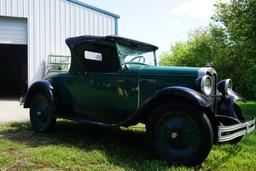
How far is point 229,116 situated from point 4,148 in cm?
344

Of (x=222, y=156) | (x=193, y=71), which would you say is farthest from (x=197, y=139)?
(x=193, y=71)

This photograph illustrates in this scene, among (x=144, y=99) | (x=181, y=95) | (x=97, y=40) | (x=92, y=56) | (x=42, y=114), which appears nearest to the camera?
(x=181, y=95)

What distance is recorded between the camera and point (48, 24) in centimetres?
1411

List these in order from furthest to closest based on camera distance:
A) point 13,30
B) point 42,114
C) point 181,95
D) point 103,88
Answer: point 13,30 < point 42,114 < point 103,88 < point 181,95

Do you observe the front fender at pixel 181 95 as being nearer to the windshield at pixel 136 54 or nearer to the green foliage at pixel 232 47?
the windshield at pixel 136 54

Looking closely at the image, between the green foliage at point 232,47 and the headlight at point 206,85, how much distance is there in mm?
7149

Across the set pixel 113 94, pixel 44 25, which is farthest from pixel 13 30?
pixel 113 94

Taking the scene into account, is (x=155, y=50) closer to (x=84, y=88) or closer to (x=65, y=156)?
(x=84, y=88)

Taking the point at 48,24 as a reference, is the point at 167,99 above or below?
below

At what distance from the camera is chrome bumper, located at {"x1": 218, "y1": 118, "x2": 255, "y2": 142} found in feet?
14.4

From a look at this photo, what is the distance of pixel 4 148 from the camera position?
5219mm

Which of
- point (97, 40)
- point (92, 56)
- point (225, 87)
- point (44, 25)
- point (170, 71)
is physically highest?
point (44, 25)

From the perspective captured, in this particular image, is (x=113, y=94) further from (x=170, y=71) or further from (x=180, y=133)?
(x=180, y=133)

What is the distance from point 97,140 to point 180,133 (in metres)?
1.74
